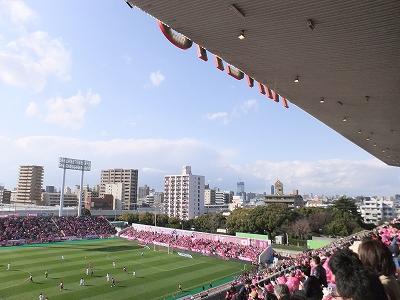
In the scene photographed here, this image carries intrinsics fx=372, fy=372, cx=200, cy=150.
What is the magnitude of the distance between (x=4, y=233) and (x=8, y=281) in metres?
25.2

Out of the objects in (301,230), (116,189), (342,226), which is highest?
(116,189)

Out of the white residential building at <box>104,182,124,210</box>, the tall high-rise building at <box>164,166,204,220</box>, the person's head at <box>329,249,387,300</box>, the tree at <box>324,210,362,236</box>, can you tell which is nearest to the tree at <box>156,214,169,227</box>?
the tree at <box>324,210,362,236</box>

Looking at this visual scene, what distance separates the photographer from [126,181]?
153125 millimetres

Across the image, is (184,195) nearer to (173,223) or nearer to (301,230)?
(173,223)

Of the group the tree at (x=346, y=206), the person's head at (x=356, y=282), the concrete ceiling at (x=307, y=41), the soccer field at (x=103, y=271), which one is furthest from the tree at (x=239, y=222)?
the person's head at (x=356, y=282)

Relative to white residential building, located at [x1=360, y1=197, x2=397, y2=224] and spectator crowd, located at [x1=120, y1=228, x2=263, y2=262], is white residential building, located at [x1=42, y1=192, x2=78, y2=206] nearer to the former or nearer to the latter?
spectator crowd, located at [x1=120, y1=228, x2=263, y2=262]

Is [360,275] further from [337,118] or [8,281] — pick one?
[8,281]

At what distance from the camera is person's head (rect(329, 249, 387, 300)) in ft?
9.12

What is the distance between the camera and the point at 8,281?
3322 cm

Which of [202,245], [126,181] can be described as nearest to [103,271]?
[202,245]

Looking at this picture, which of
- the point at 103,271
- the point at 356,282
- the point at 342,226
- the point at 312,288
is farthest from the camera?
the point at 342,226

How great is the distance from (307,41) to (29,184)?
156851 mm

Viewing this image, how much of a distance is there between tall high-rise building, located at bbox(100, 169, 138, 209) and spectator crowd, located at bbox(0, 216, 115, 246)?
74207 millimetres

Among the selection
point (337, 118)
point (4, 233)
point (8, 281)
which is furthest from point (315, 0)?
point (4, 233)
